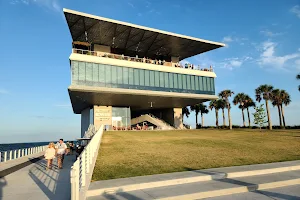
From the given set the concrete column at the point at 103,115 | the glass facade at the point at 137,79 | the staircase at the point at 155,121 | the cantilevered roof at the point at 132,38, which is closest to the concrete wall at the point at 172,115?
the staircase at the point at 155,121

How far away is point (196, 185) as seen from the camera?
8016mm

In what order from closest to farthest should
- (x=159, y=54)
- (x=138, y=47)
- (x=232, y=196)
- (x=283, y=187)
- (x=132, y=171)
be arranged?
(x=232, y=196) < (x=283, y=187) < (x=132, y=171) < (x=138, y=47) < (x=159, y=54)

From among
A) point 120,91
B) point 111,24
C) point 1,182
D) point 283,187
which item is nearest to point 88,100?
point 120,91

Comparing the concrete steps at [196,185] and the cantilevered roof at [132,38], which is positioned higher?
the cantilevered roof at [132,38]

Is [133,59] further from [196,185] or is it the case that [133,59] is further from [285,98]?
[285,98]

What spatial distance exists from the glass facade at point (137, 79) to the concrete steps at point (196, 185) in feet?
96.3

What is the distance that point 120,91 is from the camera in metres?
37.9

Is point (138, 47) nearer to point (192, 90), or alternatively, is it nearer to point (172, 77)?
point (172, 77)

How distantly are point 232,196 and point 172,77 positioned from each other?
3709cm

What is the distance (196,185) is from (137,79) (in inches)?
1304

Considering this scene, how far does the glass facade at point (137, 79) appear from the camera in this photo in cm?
3612

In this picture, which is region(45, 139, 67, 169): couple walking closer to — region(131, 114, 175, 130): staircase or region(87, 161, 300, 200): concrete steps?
region(87, 161, 300, 200): concrete steps

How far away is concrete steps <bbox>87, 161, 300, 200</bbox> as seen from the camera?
707 centimetres

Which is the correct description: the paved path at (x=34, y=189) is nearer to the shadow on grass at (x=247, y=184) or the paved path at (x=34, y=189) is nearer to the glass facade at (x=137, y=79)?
the shadow on grass at (x=247, y=184)
